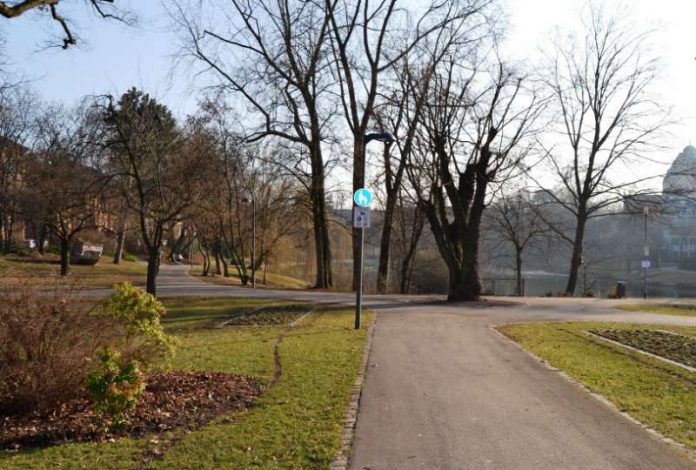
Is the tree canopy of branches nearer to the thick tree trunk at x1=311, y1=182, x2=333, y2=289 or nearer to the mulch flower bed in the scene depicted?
the mulch flower bed

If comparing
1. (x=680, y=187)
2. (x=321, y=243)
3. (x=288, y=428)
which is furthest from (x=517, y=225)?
(x=288, y=428)

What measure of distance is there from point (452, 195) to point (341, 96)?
10.9m

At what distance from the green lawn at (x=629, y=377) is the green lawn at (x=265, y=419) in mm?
3142

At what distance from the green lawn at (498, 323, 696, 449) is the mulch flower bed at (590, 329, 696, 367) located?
42 centimetres

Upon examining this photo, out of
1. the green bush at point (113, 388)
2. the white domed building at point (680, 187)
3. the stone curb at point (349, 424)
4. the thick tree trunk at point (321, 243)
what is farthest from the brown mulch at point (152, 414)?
the white domed building at point (680, 187)

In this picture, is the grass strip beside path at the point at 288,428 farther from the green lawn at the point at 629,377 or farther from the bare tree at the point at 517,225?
the bare tree at the point at 517,225

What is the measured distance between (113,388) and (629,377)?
6797mm

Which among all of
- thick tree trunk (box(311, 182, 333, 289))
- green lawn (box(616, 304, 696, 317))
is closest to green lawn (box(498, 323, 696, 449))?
green lawn (box(616, 304, 696, 317))

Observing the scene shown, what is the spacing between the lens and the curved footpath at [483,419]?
518 centimetres

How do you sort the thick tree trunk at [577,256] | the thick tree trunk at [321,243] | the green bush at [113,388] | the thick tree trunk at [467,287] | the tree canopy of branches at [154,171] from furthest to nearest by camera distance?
the thick tree trunk at [577,256], the thick tree trunk at [321,243], the thick tree trunk at [467,287], the tree canopy of branches at [154,171], the green bush at [113,388]

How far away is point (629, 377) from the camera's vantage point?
8.80m

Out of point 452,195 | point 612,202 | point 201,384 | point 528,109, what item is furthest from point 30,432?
point 612,202

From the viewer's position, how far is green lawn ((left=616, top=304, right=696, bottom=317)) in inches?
848

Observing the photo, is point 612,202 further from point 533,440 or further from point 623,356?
point 533,440
